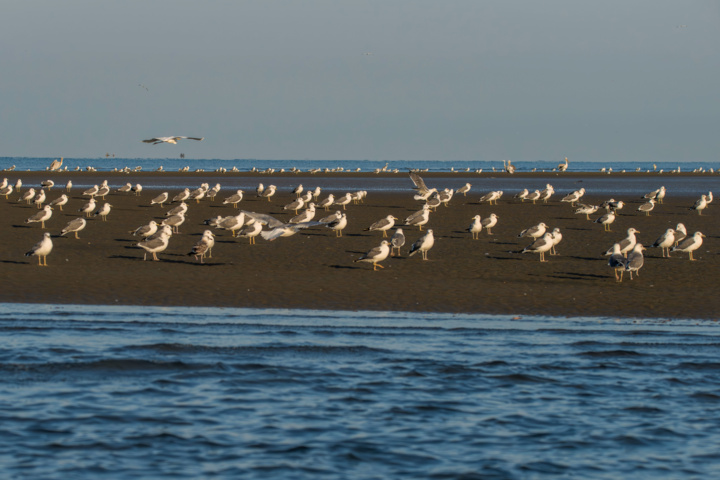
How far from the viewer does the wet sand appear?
17328mm

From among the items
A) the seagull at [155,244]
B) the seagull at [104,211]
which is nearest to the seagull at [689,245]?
the seagull at [155,244]

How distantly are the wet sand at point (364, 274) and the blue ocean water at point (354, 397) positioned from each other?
6.21ft

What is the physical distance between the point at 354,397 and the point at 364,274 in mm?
9986

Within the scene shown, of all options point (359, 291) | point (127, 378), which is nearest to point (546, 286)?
point (359, 291)

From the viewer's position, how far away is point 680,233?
2458cm

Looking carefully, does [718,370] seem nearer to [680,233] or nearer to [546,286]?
[546,286]

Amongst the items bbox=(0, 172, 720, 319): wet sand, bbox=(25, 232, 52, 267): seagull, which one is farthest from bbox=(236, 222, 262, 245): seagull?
bbox=(25, 232, 52, 267): seagull

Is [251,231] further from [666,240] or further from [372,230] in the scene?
[666,240]

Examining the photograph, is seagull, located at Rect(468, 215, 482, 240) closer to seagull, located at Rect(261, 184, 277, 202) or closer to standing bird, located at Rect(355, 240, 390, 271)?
standing bird, located at Rect(355, 240, 390, 271)

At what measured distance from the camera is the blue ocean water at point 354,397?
8.51m

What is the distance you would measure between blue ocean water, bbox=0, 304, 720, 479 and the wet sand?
189 centimetres

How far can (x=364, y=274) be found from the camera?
67.7 ft

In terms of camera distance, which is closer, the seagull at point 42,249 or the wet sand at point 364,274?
the wet sand at point 364,274

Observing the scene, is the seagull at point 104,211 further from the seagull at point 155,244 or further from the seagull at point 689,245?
the seagull at point 689,245
